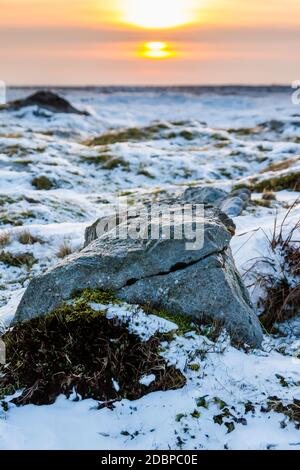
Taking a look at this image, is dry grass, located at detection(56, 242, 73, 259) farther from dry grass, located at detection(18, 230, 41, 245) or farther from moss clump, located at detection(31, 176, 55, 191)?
moss clump, located at detection(31, 176, 55, 191)

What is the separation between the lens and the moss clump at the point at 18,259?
7852 mm

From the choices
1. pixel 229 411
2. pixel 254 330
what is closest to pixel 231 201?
pixel 254 330

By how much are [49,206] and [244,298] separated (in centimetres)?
790

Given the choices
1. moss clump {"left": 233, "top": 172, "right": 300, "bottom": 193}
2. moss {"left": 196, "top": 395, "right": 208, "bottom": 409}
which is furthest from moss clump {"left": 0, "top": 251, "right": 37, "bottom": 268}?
moss clump {"left": 233, "top": 172, "right": 300, "bottom": 193}

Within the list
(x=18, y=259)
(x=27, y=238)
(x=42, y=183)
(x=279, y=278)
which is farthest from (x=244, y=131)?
(x=279, y=278)

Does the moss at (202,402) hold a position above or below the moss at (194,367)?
below

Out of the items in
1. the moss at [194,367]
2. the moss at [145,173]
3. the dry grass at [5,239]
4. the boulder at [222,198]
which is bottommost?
the moss at [145,173]

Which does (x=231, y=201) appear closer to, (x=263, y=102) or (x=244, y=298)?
(x=244, y=298)

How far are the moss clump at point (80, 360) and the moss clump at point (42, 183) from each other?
1118 centimetres

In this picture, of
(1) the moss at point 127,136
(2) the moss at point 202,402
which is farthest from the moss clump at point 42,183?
(2) the moss at point 202,402

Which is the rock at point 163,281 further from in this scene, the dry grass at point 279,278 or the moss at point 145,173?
the moss at point 145,173

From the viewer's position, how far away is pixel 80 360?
4.20 m

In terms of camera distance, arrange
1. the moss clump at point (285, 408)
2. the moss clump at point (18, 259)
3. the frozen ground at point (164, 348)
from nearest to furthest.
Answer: the frozen ground at point (164, 348)
the moss clump at point (285, 408)
the moss clump at point (18, 259)

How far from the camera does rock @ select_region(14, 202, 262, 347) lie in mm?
4703
